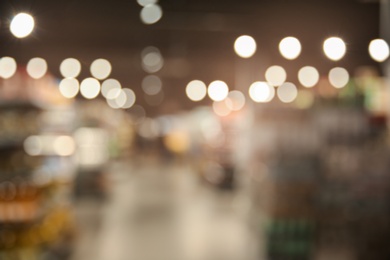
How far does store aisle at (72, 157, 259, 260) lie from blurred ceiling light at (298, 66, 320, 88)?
3520 millimetres

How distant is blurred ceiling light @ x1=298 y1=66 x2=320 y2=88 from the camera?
545 inches

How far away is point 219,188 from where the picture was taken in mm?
14617

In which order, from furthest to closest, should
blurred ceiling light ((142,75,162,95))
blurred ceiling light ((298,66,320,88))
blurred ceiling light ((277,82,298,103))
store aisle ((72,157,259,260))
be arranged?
blurred ceiling light ((142,75,162,95))
blurred ceiling light ((277,82,298,103))
blurred ceiling light ((298,66,320,88))
store aisle ((72,157,259,260))

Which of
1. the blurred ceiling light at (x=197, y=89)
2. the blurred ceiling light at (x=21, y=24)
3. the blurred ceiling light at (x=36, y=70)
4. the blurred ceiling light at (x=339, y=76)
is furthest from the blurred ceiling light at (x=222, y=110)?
the blurred ceiling light at (x=21, y=24)

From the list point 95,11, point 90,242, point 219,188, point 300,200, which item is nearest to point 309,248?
point 300,200

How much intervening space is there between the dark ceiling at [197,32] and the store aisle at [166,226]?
3.02m

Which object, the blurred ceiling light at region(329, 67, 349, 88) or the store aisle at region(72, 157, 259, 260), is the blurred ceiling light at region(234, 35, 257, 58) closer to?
the store aisle at region(72, 157, 259, 260)

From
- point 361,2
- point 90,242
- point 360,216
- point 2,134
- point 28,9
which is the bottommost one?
point 90,242

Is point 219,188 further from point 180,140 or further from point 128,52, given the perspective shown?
point 180,140

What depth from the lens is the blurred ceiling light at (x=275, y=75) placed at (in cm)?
1413

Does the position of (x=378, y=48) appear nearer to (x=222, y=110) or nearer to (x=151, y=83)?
(x=222, y=110)

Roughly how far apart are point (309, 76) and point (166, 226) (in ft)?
21.8

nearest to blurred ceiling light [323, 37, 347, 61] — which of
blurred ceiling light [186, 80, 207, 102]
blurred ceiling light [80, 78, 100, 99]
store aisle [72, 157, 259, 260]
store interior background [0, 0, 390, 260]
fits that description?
store interior background [0, 0, 390, 260]

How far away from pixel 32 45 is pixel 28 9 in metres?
8.44
